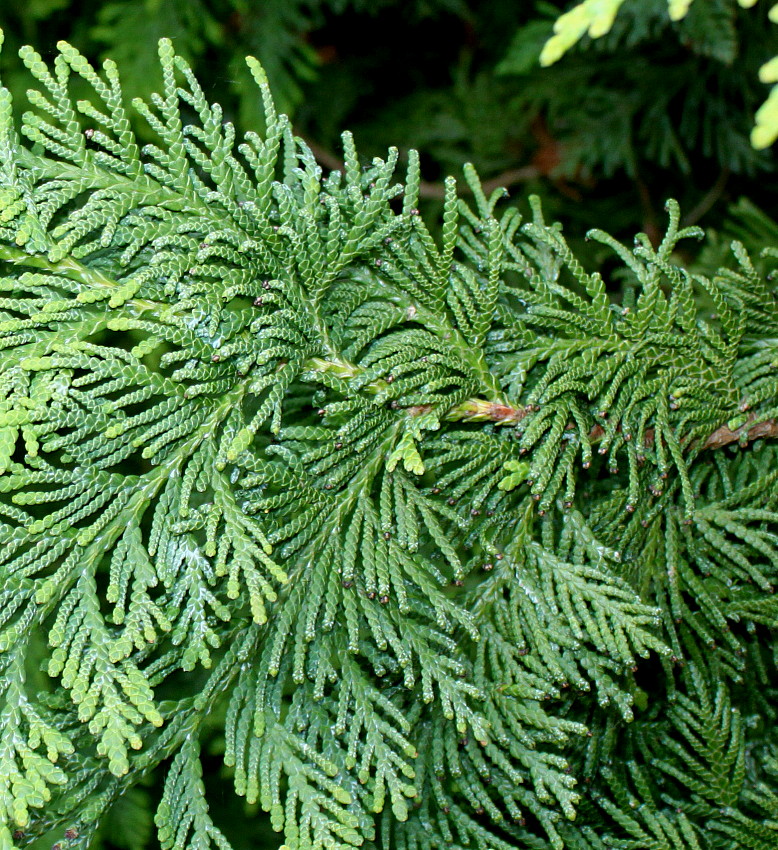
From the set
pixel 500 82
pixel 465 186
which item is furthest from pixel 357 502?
pixel 500 82

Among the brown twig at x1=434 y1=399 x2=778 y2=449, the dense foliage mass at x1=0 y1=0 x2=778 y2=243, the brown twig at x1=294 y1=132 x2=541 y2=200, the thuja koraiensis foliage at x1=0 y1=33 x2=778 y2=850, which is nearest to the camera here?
the thuja koraiensis foliage at x1=0 y1=33 x2=778 y2=850

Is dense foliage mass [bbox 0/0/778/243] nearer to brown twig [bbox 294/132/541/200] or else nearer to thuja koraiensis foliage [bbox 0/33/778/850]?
brown twig [bbox 294/132/541/200]

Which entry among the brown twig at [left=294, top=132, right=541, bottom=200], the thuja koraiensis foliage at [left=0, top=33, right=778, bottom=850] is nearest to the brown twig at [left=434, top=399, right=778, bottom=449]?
the thuja koraiensis foliage at [left=0, top=33, right=778, bottom=850]

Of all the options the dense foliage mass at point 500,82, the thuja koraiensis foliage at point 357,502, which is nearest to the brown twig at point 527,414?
the thuja koraiensis foliage at point 357,502

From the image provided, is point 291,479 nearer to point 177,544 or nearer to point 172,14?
point 177,544

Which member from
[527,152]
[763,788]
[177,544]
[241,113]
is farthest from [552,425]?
[527,152]

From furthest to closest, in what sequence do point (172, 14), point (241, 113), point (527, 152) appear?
point (527, 152), point (241, 113), point (172, 14)

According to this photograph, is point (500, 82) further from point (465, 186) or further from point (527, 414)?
point (527, 414)
